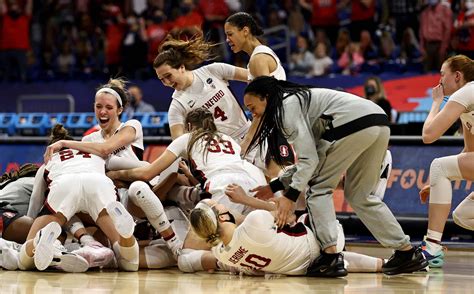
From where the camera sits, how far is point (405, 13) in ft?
53.1

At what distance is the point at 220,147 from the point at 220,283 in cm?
152

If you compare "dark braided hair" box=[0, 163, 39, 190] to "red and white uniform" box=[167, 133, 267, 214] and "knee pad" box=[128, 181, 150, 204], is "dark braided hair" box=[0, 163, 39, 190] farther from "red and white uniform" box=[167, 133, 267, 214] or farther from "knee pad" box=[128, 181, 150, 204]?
"red and white uniform" box=[167, 133, 267, 214]

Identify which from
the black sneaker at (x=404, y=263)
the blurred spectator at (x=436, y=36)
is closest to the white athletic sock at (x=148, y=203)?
the black sneaker at (x=404, y=263)

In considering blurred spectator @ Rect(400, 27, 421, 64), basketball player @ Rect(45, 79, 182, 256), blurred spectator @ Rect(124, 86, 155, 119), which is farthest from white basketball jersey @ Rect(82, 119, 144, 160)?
blurred spectator @ Rect(400, 27, 421, 64)

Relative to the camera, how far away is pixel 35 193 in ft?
26.9

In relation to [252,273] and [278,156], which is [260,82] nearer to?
[278,156]

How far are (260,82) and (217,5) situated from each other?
35.9 ft

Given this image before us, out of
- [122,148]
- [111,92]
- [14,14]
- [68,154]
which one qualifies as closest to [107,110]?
[111,92]

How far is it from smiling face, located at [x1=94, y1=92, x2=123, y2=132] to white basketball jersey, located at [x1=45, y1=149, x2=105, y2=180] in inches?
16.5

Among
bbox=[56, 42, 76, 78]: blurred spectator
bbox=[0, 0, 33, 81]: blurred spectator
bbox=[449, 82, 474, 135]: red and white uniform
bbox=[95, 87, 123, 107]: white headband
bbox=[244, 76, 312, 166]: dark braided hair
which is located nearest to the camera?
bbox=[244, 76, 312, 166]: dark braided hair

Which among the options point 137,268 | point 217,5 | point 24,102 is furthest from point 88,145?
point 24,102

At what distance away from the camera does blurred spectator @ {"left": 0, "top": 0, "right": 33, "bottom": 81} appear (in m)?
19.0

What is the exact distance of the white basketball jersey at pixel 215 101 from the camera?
9.09 m

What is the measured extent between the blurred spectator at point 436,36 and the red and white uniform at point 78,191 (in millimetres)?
8553
